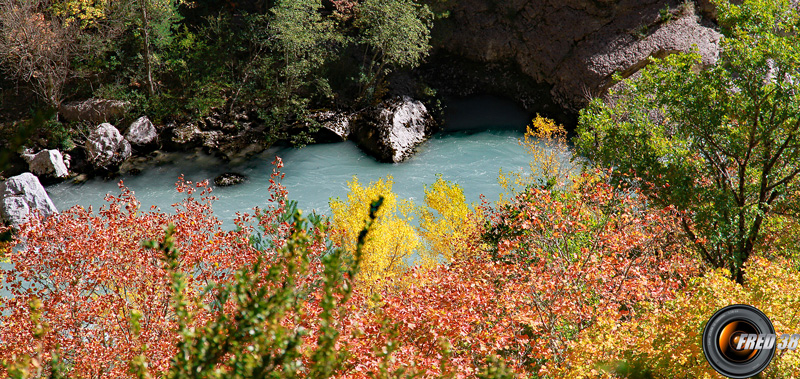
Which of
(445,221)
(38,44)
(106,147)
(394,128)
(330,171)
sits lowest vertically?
(445,221)

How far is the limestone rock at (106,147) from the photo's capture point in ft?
87.2

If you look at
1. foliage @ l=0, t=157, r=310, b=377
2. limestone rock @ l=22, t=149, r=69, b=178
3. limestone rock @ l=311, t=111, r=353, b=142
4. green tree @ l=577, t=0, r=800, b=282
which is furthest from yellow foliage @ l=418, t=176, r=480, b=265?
limestone rock @ l=22, t=149, r=69, b=178

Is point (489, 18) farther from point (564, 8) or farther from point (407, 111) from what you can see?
point (407, 111)

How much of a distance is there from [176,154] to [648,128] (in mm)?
22734

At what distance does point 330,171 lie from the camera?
27.8 metres

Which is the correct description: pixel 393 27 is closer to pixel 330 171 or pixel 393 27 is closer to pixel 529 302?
pixel 330 171

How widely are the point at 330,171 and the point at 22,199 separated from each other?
42.1 ft

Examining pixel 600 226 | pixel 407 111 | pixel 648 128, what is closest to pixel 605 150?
pixel 648 128

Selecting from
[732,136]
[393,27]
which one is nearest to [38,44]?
[393,27]

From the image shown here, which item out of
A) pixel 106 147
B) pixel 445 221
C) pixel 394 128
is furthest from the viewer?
pixel 394 128

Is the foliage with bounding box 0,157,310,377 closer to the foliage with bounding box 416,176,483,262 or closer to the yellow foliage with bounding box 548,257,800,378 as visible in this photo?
the yellow foliage with bounding box 548,257,800,378

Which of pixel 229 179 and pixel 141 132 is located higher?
pixel 141 132

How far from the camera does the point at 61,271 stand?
10.7 meters

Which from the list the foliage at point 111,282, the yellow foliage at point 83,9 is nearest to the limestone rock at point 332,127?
the yellow foliage at point 83,9
